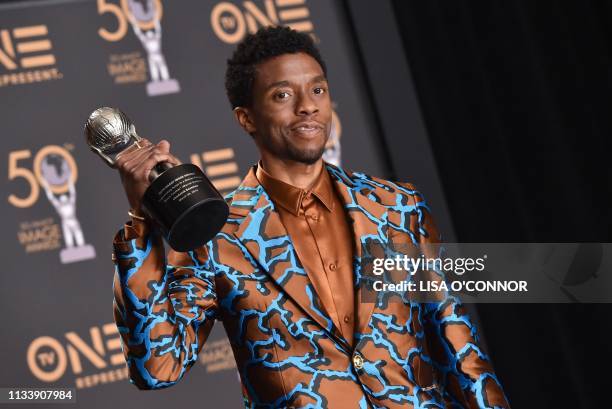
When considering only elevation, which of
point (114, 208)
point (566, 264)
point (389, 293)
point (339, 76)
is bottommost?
point (566, 264)

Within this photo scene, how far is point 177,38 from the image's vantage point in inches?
132

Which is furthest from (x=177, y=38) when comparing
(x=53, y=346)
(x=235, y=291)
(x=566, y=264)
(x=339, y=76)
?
(x=235, y=291)

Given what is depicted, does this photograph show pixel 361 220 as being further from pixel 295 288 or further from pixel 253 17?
pixel 253 17

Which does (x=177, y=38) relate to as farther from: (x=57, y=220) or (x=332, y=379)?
(x=332, y=379)

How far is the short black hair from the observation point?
6.41ft

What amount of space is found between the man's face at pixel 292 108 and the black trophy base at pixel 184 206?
42cm

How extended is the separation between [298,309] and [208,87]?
1742mm

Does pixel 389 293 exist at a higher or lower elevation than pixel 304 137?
lower

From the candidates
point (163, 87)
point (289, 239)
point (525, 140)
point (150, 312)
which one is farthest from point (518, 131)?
point (150, 312)

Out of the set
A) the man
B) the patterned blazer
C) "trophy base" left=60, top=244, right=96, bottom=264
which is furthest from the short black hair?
"trophy base" left=60, top=244, right=96, bottom=264

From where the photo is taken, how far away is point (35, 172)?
10.2ft

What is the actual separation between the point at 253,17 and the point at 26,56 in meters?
0.83

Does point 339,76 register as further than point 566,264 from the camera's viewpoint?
Yes

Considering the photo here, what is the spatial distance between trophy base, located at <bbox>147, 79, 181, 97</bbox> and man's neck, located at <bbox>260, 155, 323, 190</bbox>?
145cm
